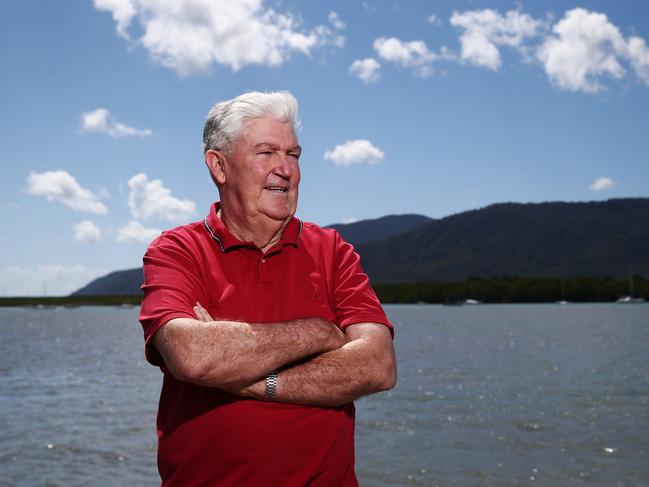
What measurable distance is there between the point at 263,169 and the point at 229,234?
0.31 meters

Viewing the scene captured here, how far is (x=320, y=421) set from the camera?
2.86 metres

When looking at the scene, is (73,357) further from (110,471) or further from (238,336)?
(238,336)

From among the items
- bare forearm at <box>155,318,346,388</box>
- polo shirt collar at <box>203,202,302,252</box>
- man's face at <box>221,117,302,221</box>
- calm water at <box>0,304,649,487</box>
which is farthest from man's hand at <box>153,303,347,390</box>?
calm water at <box>0,304,649,487</box>

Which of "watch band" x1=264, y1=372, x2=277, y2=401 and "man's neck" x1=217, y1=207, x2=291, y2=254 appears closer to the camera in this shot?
"watch band" x1=264, y1=372, x2=277, y2=401

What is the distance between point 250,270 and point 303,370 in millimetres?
481

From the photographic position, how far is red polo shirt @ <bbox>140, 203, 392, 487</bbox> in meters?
2.79

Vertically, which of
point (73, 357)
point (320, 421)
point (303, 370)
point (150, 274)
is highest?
point (150, 274)

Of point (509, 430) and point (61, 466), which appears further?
point (509, 430)

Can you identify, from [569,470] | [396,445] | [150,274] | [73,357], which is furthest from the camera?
[73,357]

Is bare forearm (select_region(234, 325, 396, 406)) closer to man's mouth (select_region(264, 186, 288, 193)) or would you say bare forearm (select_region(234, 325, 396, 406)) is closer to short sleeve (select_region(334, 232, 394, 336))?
short sleeve (select_region(334, 232, 394, 336))

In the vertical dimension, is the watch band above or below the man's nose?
below

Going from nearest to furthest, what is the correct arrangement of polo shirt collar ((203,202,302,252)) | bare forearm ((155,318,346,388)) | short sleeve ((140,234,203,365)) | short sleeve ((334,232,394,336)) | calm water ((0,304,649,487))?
bare forearm ((155,318,346,388))
short sleeve ((140,234,203,365))
polo shirt collar ((203,202,302,252))
short sleeve ((334,232,394,336))
calm water ((0,304,649,487))

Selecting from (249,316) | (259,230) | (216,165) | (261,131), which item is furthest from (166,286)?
(261,131)

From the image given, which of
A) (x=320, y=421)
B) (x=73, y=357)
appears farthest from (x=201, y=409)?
(x=73, y=357)
